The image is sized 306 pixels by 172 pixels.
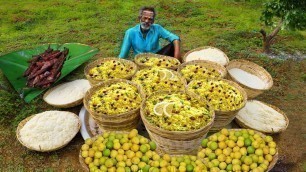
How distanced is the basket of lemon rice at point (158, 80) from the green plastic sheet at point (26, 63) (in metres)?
2.26

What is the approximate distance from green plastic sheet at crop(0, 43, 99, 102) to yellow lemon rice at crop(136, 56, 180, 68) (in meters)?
1.81

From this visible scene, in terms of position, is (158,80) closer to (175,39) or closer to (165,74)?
(165,74)

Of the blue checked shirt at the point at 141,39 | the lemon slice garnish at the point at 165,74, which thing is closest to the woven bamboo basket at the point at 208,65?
the lemon slice garnish at the point at 165,74

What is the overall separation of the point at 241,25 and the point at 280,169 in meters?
7.11

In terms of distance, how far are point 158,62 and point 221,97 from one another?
1.77m

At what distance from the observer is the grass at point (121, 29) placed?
8.00 metres

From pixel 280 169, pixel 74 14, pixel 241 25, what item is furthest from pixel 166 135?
pixel 74 14

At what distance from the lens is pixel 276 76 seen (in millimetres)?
8320

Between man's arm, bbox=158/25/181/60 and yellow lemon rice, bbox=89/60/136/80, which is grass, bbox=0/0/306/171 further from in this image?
man's arm, bbox=158/25/181/60

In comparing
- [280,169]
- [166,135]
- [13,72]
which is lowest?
[280,169]

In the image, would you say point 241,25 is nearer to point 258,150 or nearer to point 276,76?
point 276,76

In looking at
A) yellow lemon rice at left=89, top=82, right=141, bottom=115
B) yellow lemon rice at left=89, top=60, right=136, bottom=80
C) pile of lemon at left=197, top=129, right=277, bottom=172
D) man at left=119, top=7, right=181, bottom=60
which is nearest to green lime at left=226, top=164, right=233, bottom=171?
pile of lemon at left=197, top=129, right=277, bottom=172

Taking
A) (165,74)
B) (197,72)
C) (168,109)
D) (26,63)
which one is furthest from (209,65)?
(26,63)

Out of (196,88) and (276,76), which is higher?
(196,88)
